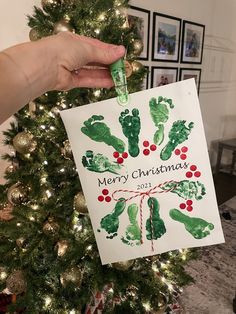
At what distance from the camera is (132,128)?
59cm

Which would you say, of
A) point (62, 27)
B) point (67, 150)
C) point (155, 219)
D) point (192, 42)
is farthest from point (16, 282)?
point (192, 42)

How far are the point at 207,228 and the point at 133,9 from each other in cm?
195

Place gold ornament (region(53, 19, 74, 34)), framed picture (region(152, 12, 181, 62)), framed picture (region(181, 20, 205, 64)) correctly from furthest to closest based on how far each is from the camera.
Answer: framed picture (region(181, 20, 205, 64)) → framed picture (region(152, 12, 181, 62)) → gold ornament (region(53, 19, 74, 34))

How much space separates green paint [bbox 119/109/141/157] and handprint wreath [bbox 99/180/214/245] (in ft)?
0.32

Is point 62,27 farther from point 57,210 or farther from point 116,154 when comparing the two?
→ point 57,210

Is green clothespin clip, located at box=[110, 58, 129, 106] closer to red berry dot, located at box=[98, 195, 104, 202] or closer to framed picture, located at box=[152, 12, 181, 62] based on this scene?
red berry dot, located at box=[98, 195, 104, 202]

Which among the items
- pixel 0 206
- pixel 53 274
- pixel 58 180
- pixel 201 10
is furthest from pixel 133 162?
pixel 201 10

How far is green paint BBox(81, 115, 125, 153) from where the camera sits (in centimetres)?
60

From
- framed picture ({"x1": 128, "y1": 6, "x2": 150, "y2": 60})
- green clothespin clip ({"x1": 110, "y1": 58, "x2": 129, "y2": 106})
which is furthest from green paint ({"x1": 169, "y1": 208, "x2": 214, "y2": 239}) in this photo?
framed picture ({"x1": 128, "y1": 6, "x2": 150, "y2": 60})

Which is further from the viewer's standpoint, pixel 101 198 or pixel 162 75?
pixel 162 75

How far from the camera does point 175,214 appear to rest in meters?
0.62

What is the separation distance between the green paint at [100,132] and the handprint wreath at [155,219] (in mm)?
117

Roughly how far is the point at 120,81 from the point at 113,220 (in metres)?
0.31

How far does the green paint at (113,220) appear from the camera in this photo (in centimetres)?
64
